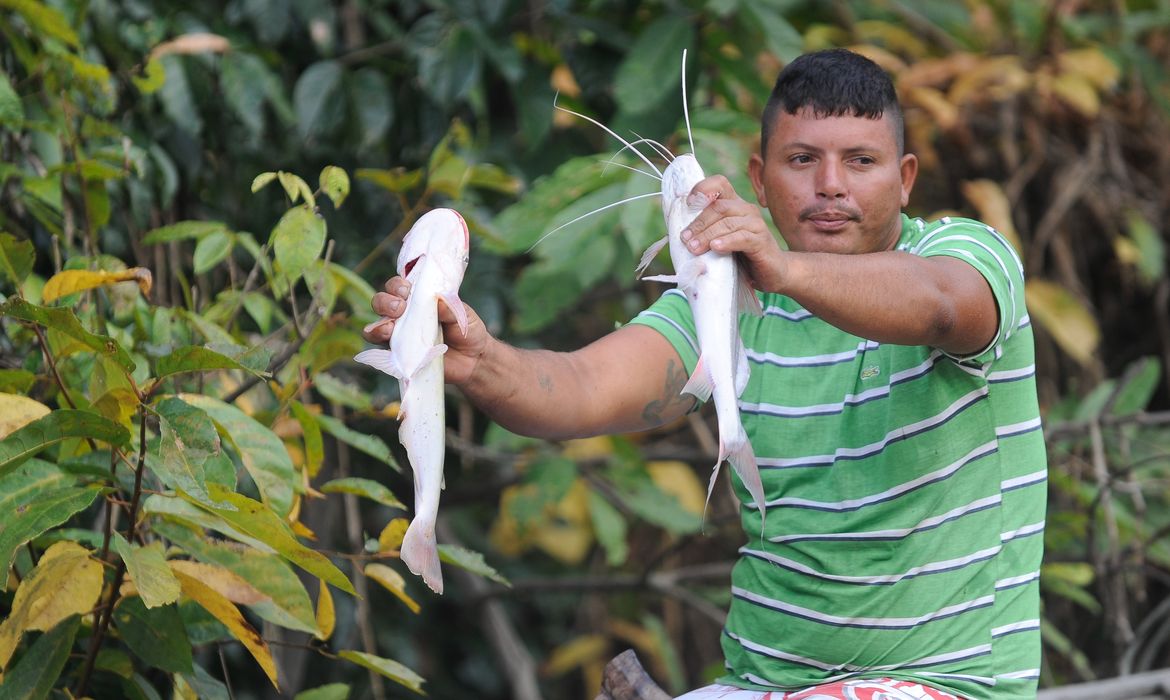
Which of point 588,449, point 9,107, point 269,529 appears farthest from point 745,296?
point 588,449

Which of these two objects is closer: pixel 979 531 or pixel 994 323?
pixel 994 323

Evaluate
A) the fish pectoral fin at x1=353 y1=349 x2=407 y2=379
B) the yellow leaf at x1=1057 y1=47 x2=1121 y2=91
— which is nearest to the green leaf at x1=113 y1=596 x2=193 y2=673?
the fish pectoral fin at x1=353 y1=349 x2=407 y2=379

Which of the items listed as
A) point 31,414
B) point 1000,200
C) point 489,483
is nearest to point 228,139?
point 489,483

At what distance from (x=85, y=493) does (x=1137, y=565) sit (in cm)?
288

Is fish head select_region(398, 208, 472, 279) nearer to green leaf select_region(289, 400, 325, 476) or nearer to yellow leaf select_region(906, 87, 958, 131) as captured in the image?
green leaf select_region(289, 400, 325, 476)

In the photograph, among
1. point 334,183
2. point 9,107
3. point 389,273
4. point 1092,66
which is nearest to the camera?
point 334,183

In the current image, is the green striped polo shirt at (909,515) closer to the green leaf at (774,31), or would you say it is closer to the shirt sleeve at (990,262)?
the shirt sleeve at (990,262)

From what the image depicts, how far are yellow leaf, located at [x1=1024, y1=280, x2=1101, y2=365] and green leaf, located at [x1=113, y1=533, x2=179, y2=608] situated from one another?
342 centimetres

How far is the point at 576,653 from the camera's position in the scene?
5062 mm

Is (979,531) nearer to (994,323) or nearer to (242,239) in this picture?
(994,323)

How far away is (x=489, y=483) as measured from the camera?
4234 mm

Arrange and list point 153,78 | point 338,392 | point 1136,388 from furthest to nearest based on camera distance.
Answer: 1. point 1136,388
2. point 153,78
3. point 338,392

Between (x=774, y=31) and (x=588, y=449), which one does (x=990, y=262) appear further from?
(x=588, y=449)

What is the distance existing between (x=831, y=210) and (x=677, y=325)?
1.17 feet
